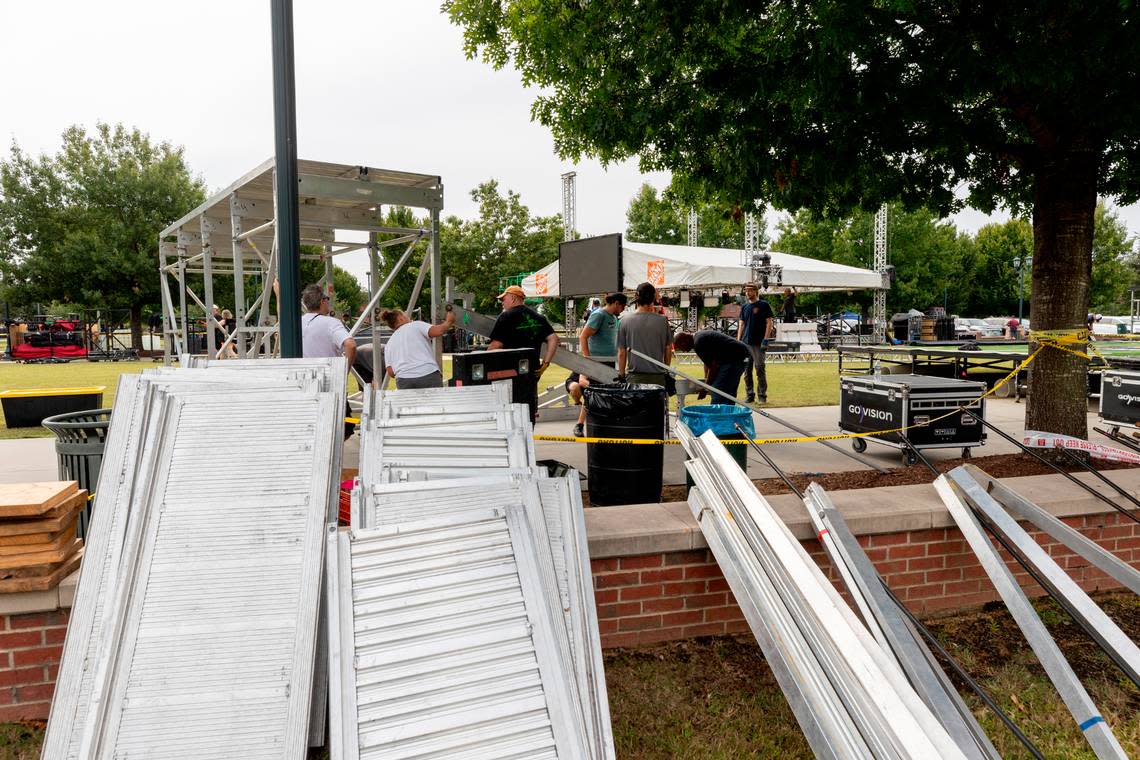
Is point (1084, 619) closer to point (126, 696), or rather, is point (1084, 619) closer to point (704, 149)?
point (126, 696)

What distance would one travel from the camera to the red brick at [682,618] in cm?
375

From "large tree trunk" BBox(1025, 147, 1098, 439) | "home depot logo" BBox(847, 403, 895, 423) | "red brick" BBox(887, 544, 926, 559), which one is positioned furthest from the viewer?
"home depot logo" BBox(847, 403, 895, 423)

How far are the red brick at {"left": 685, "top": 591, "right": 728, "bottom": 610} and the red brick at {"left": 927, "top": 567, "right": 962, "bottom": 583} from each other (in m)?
1.21

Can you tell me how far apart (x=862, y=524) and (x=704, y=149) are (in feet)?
12.7

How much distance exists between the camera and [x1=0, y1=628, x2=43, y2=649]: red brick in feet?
9.86

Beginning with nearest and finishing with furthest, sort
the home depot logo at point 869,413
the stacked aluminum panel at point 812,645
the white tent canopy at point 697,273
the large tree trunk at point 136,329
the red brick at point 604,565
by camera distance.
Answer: the stacked aluminum panel at point 812,645 → the red brick at point 604,565 → the home depot logo at point 869,413 → the white tent canopy at point 697,273 → the large tree trunk at point 136,329

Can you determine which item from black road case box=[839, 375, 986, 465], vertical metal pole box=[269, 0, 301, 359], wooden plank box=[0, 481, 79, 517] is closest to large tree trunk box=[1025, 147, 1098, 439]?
black road case box=[839, 375, 986, 465]

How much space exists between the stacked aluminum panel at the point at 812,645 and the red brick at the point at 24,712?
2994 mm

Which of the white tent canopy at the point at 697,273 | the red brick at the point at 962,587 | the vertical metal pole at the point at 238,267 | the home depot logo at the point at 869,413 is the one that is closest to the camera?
the red brick at the point at 962,587

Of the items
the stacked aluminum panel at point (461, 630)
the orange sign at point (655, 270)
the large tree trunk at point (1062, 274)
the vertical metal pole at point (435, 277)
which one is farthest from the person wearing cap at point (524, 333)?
the orange sign at point (655, 270)

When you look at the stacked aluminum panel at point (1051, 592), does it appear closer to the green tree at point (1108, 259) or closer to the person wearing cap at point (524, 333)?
the person wearing cap at point (524, 333)

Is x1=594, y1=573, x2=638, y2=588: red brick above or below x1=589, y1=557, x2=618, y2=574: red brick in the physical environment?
below

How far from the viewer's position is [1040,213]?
6.09 metres

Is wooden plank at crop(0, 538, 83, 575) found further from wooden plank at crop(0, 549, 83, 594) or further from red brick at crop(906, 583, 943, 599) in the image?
red brick at crop(906, 583, 943, 599)
